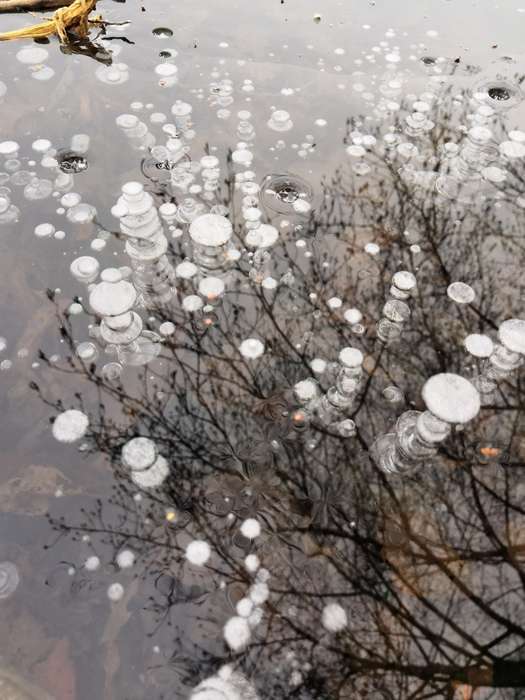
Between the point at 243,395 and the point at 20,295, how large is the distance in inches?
67.7

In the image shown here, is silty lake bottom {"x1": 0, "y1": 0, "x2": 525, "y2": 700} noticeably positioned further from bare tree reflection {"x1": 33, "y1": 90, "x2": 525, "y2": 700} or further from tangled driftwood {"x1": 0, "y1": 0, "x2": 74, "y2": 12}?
tangled driftwood {"x1": 0, "y1": 0, "x2": 74, "y2": 12}

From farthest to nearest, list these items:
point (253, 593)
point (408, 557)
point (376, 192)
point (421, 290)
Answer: point (376, 192)
point (421, 290)
point (408, 557)
point (253, 593)

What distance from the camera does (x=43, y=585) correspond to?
2.41 metres

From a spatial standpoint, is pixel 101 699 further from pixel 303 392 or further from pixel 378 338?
pixel 378 338

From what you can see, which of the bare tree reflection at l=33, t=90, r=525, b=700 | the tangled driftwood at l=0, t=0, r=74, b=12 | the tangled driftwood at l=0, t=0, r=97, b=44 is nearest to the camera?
the bare tree reflection at l=33, t=90, r=525, b=700

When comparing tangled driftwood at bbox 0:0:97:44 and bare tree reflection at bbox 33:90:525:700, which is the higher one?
tangled driftwood at bbox 0:0:97:44

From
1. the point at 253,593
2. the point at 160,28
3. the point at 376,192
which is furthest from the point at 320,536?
the point at 160,28

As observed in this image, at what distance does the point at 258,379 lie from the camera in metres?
3.10

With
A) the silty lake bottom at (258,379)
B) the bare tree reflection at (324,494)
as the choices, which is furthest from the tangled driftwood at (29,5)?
the bare tree reflection at (324,494)

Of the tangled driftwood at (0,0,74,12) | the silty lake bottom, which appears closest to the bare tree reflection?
the silty lake bottom

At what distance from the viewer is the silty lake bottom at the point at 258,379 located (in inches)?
91.4

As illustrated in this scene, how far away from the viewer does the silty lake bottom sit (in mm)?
2322

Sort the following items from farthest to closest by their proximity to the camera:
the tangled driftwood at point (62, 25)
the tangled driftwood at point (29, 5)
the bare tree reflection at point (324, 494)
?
1. the tangled driftwood at point (29, 5)
2. the tangled driftwood at point (62, 25)
3. the bare tree reflection at point (324, 494)

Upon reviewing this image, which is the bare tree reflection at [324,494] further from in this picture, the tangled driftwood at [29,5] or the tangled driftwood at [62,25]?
the tangled driftwood at [29,5]
